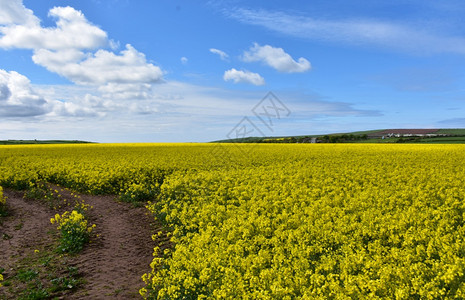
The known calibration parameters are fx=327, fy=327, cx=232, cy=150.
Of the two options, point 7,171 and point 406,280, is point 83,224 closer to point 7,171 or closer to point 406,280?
point 406,280

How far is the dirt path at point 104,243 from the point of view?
9.45m

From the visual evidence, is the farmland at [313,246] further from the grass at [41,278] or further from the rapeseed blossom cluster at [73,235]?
the rapeseed blossom cluster at [73,235]

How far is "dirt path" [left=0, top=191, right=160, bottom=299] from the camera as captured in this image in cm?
945

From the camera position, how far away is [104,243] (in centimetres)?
1270

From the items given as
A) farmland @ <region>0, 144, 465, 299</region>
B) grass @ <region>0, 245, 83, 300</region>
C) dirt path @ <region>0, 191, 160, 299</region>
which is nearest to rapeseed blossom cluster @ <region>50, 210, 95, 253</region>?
dirt path @ <region>0, 191, 160, 299</region>

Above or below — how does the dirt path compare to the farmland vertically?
below

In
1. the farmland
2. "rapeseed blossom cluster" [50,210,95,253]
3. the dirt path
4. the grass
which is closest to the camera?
the farmland

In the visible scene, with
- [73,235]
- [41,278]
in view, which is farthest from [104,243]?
[41,278]

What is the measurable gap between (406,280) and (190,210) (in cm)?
795

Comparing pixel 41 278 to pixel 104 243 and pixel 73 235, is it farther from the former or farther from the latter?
pixel 104 243

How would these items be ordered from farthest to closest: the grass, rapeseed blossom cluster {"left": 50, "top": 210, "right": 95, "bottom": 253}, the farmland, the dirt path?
rapeseed blossom cluster {"left": 50, "top": 210, "right": 95, "bottom": 253}
the dirt path
the grass
the farmland

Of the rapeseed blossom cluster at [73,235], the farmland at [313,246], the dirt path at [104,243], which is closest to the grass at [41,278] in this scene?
the dirt path at [104,243]

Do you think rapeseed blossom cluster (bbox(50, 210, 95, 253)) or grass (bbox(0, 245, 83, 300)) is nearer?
grass (bbox(0, 245, 83, 300))

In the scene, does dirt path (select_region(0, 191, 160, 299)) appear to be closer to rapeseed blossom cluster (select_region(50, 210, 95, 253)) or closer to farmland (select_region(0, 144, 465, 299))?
rapeseed blossom cluster (select_region(50, 210, 95, 253))
